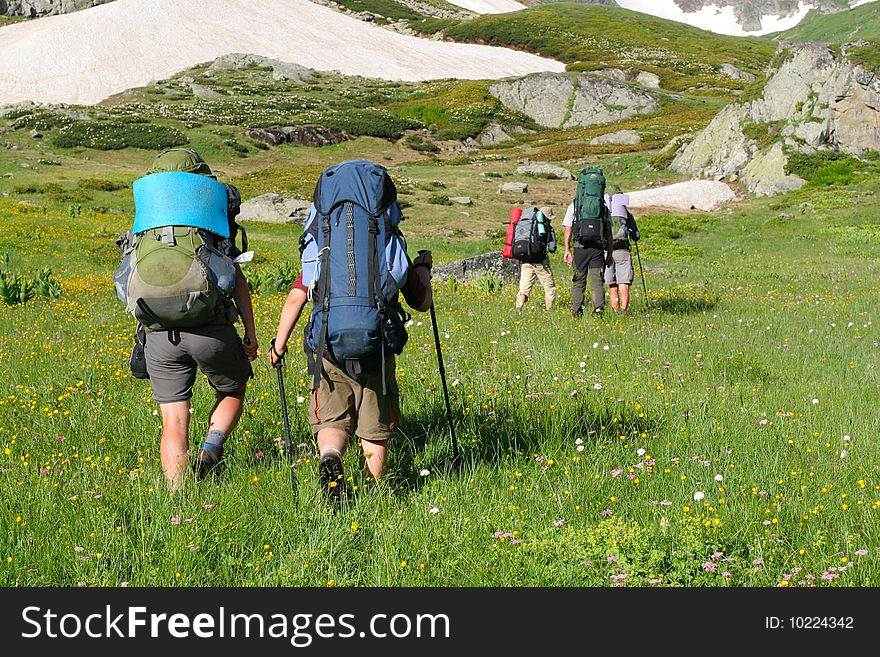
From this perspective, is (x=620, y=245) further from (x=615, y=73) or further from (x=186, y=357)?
(x=615, y=73)

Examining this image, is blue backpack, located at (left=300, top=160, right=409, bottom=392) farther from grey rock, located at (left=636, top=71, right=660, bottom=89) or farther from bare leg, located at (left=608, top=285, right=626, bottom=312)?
grey rock, located at (left=636, top=71, right=660, bottom=89)

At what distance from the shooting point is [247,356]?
16.1 ft

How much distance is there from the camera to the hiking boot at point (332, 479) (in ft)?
14.1

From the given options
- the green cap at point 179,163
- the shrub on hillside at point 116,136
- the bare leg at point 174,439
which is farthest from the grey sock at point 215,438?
the shrub on hillside at point 116,136

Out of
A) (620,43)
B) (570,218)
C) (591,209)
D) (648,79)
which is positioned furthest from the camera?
(620,43)

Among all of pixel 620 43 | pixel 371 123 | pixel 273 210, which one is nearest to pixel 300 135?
pixel 371 123

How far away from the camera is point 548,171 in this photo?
48.0 metres

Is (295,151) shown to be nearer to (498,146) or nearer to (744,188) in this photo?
(498,146)

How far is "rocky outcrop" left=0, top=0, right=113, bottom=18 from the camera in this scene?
147 meters

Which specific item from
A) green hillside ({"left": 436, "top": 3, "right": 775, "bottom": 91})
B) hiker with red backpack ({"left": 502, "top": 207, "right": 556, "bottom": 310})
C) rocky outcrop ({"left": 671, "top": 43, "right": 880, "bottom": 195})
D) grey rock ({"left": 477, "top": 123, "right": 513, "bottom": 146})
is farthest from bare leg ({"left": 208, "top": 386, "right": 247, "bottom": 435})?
green hillside ({"left": 436, "top": 3, "right": 775, "bottom": 91})

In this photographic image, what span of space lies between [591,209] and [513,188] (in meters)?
30.8

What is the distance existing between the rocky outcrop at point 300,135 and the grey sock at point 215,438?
199 feet

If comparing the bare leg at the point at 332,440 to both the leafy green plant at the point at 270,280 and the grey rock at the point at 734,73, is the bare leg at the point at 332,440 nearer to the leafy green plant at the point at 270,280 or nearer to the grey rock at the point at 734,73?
the leafy green plant at the point at 270,280

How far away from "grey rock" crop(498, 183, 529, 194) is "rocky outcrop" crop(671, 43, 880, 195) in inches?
378
